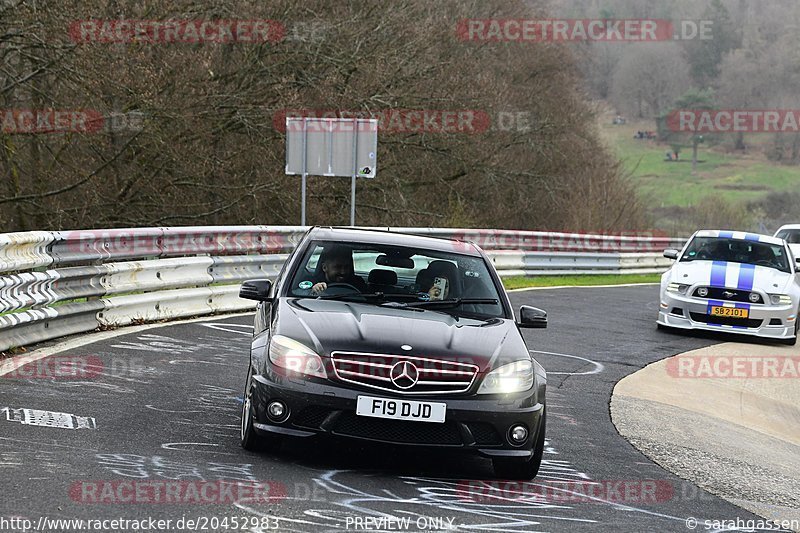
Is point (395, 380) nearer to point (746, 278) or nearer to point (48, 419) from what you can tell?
point (48, 419)

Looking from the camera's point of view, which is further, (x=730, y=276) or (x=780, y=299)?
(x=730, y=276)

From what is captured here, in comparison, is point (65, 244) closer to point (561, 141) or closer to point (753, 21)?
point (561, 141)

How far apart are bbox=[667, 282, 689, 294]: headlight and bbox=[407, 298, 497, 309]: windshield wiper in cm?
986

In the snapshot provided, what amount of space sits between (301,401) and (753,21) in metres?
170

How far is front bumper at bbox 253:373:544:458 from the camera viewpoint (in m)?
6.69

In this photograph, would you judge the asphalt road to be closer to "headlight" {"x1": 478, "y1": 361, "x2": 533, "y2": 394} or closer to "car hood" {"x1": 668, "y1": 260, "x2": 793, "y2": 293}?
"headlight" {"x1": 478, "y1": 361, "x2": 533, "y2": 394}

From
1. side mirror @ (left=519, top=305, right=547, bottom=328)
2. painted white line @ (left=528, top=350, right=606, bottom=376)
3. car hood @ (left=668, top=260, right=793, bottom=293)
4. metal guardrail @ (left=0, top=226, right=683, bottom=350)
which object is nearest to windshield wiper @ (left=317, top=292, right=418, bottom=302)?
side mirror @ (left=519, top=305, right=547, bottom=328)

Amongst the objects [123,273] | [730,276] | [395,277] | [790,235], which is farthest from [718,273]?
[395,277]

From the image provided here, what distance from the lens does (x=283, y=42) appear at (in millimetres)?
25938

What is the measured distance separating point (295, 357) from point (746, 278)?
11.8 metres

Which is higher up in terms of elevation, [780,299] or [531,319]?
[531,319]

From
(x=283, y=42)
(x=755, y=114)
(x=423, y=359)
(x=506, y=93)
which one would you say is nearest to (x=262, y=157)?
(x=283, y=42)

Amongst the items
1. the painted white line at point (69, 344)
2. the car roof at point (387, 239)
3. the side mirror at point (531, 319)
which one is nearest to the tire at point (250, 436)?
the car roof at point (387, 239)

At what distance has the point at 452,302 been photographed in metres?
8.00
